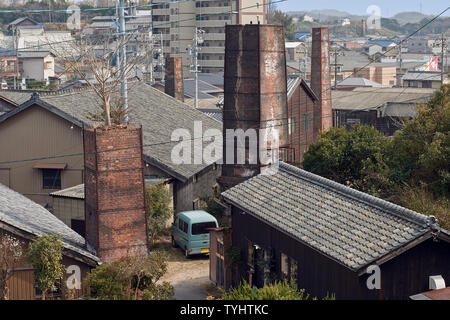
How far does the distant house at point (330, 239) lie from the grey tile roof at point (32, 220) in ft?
13.9

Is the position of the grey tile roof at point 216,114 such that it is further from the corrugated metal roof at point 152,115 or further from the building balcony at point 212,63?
the building balcony at point 212,63

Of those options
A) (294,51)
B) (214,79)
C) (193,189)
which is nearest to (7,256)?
(193,189)

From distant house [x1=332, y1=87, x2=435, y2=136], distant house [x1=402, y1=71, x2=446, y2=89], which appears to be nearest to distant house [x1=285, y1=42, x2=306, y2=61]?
distant house [x1=402, y1=71, x2=446, y2=89]

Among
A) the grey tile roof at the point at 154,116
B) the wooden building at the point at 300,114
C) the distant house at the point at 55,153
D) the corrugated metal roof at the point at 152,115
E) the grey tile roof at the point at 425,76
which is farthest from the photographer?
the grey tile roof at the point at 425,76

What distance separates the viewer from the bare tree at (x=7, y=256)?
1605 centimetres

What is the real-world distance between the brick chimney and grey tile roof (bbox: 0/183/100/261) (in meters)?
0.75

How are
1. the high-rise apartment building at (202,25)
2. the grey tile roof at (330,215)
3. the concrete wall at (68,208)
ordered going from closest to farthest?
the grey tile roof at (330,215) → the concrete wall at (68,208) → the high-rise apartment building at (202,25)

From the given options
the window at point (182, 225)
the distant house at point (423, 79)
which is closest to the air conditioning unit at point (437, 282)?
the window at point (182, 225)

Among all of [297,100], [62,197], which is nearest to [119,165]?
[62,197]

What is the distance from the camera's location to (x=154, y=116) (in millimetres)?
32125

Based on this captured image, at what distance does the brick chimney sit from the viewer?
60.1 feet

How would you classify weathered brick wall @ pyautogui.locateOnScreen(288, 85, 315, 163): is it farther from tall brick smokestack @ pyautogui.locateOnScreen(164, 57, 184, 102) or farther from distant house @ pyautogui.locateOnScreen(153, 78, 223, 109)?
distant house @ pyautogui.locateOnScreen(153, 78, 223, 109)

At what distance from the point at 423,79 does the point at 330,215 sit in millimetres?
56359

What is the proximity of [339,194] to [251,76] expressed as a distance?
36.0 feet
